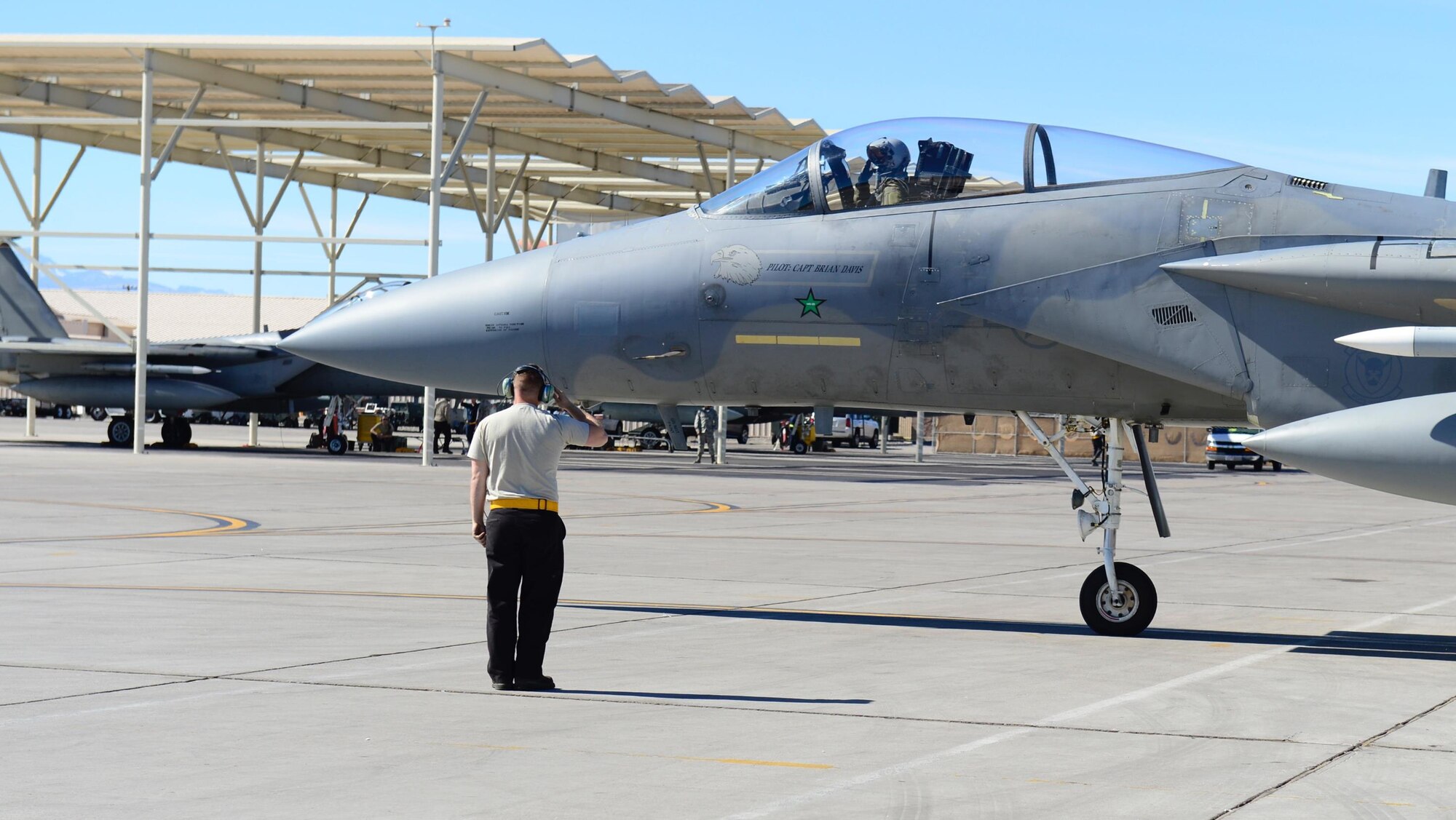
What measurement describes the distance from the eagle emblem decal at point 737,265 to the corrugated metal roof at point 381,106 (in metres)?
24.1

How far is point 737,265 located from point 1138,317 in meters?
2.91

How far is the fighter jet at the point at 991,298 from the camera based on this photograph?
996 centimetres

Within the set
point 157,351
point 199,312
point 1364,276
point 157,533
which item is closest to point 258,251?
point 157,351

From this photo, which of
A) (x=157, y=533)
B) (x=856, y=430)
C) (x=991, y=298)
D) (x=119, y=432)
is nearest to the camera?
(x=991, y=298)

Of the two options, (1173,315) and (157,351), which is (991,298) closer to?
(1173,315)

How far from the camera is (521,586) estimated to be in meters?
8.37

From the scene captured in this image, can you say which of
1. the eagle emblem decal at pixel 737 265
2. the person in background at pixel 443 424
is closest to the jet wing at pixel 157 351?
the person in background at pixel 443 424

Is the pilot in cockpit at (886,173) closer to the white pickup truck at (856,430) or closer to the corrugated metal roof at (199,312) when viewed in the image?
the white pickup truck at (856,430)

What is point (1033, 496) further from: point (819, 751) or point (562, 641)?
point (819, 751)

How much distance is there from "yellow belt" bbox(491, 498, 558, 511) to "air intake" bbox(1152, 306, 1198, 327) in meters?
4.53

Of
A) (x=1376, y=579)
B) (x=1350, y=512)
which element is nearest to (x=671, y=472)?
(x=1350, y=512)

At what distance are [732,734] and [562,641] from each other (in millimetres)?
3160

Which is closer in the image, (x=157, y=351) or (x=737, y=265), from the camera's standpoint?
(x=737, y=265)

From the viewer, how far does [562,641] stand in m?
9.84
